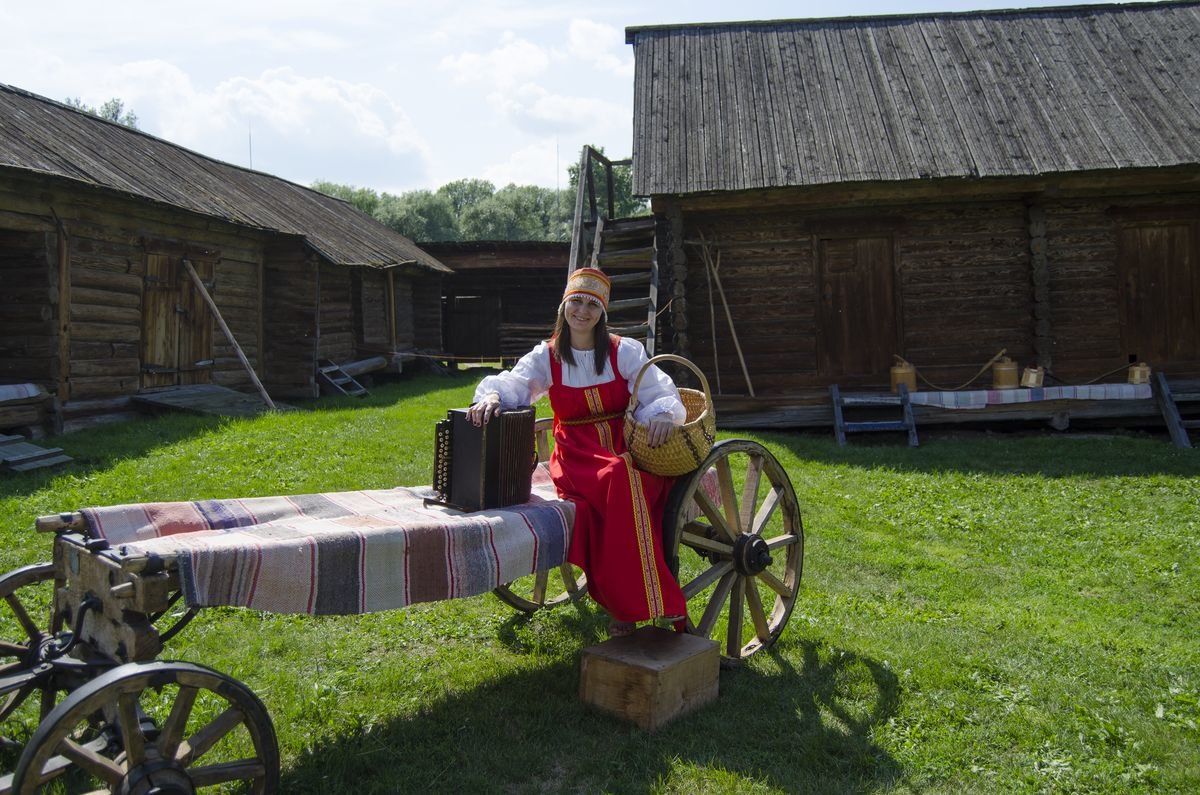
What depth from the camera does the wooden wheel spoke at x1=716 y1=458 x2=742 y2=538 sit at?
379 centimetres

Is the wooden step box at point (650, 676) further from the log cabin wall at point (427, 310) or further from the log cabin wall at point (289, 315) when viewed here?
the log cabin wall at point (427, 310)

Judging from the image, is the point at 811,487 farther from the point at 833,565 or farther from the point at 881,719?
the point at 881,719

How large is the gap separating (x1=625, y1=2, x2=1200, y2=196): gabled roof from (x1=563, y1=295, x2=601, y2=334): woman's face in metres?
5.98

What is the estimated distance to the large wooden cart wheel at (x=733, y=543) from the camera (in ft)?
11.6

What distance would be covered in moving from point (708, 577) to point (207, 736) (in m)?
1.98

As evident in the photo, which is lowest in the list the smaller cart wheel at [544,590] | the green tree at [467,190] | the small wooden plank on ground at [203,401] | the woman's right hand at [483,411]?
the smaller cart wheel at [544,590]

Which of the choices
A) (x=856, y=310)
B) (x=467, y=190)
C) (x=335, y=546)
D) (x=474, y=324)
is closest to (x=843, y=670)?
(x=335, y=546)

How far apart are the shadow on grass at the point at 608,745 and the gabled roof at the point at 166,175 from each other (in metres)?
7.38

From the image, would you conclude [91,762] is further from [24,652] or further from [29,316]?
[29,316]

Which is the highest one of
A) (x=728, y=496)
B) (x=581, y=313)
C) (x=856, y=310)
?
(x=856, y=310)

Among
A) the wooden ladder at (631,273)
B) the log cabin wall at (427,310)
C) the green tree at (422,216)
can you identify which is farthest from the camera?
the green tree at (422,216)

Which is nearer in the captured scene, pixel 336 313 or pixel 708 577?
pixel 708 577

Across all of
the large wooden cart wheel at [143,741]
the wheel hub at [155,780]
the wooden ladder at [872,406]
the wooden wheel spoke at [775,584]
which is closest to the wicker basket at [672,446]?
the wooden wheel spoke at [775,584]

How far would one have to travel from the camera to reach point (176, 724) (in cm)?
233
